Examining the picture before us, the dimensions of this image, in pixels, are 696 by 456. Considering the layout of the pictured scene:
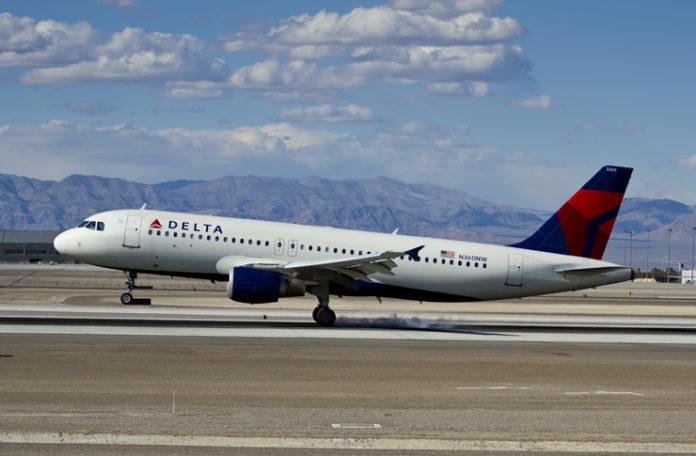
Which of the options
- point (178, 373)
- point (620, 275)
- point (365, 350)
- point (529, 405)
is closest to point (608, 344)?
point (620, 275)

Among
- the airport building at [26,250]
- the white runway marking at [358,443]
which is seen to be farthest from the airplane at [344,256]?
the airport building at [26,250]

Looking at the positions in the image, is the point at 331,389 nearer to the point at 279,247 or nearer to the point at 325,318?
the point at 325,318

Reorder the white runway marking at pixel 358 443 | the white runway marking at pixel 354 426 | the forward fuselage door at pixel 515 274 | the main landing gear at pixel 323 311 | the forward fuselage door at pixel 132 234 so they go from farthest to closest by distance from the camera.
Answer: the forward fuselage door at pixel 515 274 < the forward fuselage door at pixel 132 234 < the main landing gear at pixel 323 311 < the white runway marking at pixel 354 426 < the white runway marking at pixel 358 443

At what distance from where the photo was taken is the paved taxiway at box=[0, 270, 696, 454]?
1459 cm

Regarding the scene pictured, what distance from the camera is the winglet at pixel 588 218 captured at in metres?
39.9

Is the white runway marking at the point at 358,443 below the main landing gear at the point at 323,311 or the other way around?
below

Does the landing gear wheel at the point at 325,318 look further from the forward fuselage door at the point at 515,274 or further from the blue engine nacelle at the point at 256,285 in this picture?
the forward fuselage door at the point at 515,274

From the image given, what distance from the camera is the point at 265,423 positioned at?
15773 millimetres

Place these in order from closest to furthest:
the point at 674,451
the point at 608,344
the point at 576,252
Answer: the point at 674,451 < the point at 608,344 < the point at 576,252

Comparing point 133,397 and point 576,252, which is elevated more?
point 576,252

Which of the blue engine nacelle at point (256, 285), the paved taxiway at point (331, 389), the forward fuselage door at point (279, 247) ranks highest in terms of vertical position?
the forward fuselage door at point (279, 247)

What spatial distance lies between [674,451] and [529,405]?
4384 mm

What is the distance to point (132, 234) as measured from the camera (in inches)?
1459

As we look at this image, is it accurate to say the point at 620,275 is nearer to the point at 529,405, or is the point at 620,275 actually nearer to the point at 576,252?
the point at 576,252
